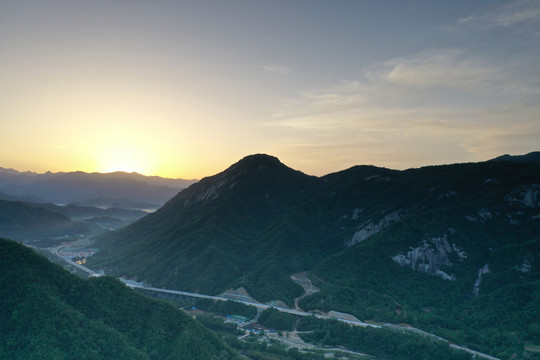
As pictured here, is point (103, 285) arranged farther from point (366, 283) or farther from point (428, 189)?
point (428, 189)

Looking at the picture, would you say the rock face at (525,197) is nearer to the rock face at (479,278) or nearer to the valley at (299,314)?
the rock face at (479,278)

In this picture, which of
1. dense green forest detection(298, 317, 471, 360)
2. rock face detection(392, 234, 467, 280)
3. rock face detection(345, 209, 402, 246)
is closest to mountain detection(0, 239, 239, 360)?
dense green forest detection(298, 317, 471, 360)

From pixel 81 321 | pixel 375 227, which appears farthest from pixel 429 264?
pixel 81 321

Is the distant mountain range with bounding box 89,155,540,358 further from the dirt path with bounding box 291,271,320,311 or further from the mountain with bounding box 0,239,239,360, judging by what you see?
the mountain with bounding box 0,239,239,360

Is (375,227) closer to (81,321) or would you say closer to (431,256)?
(431,256)

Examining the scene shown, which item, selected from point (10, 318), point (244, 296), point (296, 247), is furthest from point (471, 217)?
point (10, 318)

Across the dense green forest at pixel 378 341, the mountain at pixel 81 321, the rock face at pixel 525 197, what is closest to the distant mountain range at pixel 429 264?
the rock face at pixel 525 197
